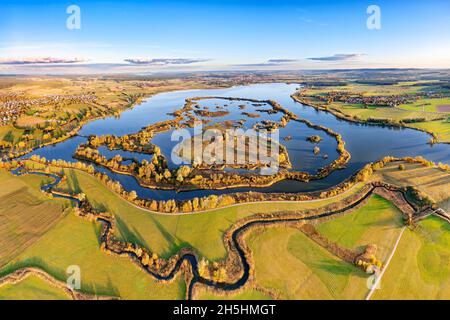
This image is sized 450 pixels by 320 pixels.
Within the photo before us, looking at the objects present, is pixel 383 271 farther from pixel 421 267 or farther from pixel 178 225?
pixel 178 225

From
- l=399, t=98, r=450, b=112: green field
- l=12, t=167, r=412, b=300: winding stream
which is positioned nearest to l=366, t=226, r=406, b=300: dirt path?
l=12, t=167, r=412, b=300: winding stream

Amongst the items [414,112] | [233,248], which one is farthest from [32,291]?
[414,112]

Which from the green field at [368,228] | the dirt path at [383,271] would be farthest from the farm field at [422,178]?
the dirt path at [383,271]

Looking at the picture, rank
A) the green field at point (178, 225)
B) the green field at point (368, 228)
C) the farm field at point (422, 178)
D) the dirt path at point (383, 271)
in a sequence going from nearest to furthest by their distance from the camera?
the dirt path at point (383, 271), the green field at point (368, 228), the green field at point (178, 225), the farm field at point (422, 178)

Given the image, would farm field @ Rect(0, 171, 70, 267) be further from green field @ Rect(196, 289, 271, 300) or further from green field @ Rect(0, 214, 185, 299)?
green field @ Rect(196, 289, 271, 300)

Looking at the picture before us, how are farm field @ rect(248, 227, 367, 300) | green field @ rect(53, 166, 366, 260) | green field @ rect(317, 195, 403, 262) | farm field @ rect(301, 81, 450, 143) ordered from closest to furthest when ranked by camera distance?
farm field @ rect(248, 227, 367, 300) → green field @ rect(317, 195, 403, 262) → green field @ rect(53, 166, 366, 260) → farm field @ rect(301, 81, 450, 143)

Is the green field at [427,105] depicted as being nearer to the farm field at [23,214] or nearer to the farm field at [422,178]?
the farm field at [422,178]

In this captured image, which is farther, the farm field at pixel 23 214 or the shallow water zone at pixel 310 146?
the shallow water zone at pixel 310 146

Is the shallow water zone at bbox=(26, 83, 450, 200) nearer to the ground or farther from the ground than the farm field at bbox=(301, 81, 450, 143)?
nearer to the ground
